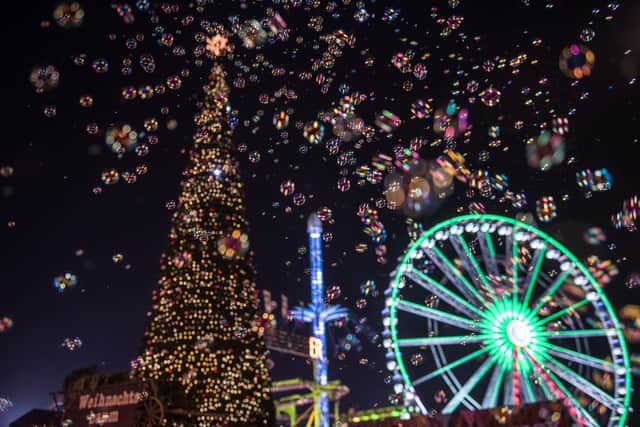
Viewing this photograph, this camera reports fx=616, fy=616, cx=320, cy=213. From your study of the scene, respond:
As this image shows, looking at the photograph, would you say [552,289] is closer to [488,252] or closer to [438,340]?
[488,252]

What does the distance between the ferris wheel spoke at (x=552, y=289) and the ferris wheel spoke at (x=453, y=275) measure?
1672 mm

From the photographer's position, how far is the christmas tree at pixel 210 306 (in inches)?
504

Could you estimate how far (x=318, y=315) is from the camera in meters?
30.3

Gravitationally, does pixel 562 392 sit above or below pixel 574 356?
below

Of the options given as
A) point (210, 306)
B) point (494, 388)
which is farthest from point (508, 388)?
point (210, 306)

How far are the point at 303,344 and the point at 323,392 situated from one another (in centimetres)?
479

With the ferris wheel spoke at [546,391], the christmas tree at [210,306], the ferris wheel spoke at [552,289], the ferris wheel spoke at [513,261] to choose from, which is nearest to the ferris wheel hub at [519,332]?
the ferris wheel spoke at [552,289]

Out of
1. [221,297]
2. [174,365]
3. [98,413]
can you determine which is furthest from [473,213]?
[98,413]

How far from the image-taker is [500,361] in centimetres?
1838

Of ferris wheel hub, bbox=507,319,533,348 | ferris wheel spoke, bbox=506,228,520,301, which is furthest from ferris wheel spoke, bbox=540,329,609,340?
ferris wheel spoke, bbox=506,228,520,301

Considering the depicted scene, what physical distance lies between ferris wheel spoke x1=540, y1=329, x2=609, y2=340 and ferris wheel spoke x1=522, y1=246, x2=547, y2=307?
107cm

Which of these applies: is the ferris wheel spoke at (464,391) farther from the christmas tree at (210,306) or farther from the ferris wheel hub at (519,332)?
the christmas tree at (210,306)

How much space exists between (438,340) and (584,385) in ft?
14.0

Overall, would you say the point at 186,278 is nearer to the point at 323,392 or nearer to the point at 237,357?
the point at 237,357
